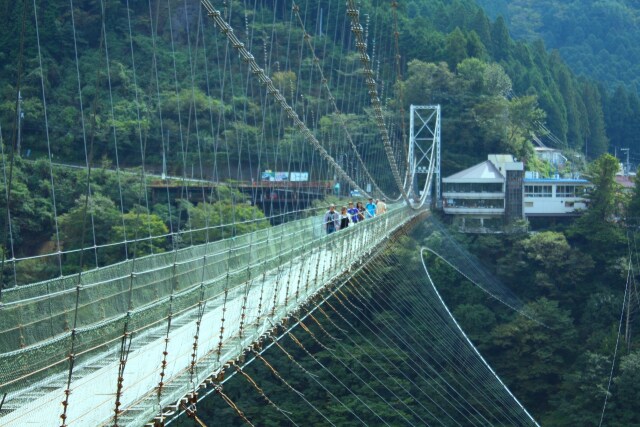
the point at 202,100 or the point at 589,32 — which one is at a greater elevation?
the point at 589,32

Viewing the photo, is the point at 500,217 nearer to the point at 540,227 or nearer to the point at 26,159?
the point at 540,227

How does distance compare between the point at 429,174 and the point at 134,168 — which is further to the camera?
the point at 429,174

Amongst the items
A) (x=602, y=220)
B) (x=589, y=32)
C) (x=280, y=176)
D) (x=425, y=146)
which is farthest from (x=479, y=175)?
(x=589, y=32)

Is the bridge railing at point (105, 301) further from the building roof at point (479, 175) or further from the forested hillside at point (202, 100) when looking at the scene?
the building roof at point (479, 175)

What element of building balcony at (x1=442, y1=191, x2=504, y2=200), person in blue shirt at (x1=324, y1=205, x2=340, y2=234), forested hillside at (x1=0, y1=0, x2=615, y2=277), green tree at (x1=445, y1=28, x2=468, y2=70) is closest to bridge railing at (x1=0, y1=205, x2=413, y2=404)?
forested hillside at (x1=0, y1=0, x2=615, y2=277)

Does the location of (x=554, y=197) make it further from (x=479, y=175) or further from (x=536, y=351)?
(x=536, y=351)

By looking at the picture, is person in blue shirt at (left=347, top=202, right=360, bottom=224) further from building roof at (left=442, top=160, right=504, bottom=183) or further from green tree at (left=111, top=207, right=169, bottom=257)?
building roof at (left=442, top=160, right=504, bottom=183)

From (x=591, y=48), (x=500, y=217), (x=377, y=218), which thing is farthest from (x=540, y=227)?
(x=591, y=48)
